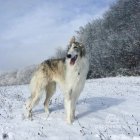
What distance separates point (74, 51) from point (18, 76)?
192 ft

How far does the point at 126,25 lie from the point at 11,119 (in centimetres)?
4305

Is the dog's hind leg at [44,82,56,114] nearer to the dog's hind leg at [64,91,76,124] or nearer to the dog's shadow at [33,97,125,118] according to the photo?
the dog's shadow at [33,97,125,118]

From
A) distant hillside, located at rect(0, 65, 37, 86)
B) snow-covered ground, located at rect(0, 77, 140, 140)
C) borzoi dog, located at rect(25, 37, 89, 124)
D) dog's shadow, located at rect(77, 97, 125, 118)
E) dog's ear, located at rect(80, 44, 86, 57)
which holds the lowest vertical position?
distant hillside, located at rect(0, 65, 37, 86)

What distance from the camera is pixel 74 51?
1176cm

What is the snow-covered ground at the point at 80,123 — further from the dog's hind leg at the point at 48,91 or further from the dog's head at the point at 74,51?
the dog's head at the point at 74,51

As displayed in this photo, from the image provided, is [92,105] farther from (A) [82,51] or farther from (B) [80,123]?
(A) [82,51]

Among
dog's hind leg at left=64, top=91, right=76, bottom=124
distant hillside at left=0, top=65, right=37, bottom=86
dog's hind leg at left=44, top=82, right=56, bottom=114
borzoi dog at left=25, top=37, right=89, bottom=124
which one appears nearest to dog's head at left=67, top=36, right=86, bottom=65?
borzoi dog at left=25, top=37, right=89, bottom=124

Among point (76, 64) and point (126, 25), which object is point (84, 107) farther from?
point (126, 25)

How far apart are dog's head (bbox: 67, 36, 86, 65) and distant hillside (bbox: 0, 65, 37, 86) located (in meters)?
53.0

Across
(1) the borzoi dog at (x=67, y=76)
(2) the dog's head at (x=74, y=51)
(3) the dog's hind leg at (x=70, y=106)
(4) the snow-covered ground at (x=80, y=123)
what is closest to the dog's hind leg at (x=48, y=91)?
(1) the borzoi dog at (x=67, y=76)

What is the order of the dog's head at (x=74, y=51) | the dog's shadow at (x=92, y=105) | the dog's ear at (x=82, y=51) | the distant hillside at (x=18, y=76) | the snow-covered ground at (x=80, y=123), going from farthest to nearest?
1. the distant hillside at (x=18, y=76)
2. the dog's shadow at (x=92, y=105)
3. the dog's ear at (x=82, y=51)
4. the dog's head at (x=74, y=51)
5. the snow-covered ground at (x=80, y=123)

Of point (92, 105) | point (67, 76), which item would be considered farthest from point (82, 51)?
point (92, 105)

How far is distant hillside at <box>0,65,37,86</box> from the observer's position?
65.9m

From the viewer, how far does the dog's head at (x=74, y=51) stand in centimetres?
1176
